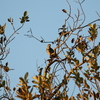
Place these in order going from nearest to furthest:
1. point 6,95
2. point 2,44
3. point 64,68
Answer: point 64,68 < point 6,95 < point 2,44

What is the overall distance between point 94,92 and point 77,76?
0.19 meters

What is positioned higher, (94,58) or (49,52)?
(49,52)

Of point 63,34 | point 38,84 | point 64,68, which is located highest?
point 63,34

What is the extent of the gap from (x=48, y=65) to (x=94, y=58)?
22.7 inches

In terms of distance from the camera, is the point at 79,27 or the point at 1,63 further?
the point at 1,63

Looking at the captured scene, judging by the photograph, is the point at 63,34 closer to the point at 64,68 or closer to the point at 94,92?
the point at 64,68

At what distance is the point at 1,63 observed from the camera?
302 cm

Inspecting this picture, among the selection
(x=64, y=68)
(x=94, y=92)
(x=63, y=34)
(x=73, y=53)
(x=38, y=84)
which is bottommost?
(x=94, y=92)

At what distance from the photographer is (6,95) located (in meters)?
2.36

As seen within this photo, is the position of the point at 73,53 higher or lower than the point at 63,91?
higher

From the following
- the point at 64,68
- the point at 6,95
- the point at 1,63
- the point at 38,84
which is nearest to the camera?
the point at 38,84

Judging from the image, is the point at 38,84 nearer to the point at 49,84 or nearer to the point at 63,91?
the point at 49,84

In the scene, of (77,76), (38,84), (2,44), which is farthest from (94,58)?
(2,44)

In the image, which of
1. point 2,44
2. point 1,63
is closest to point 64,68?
point 1,63
